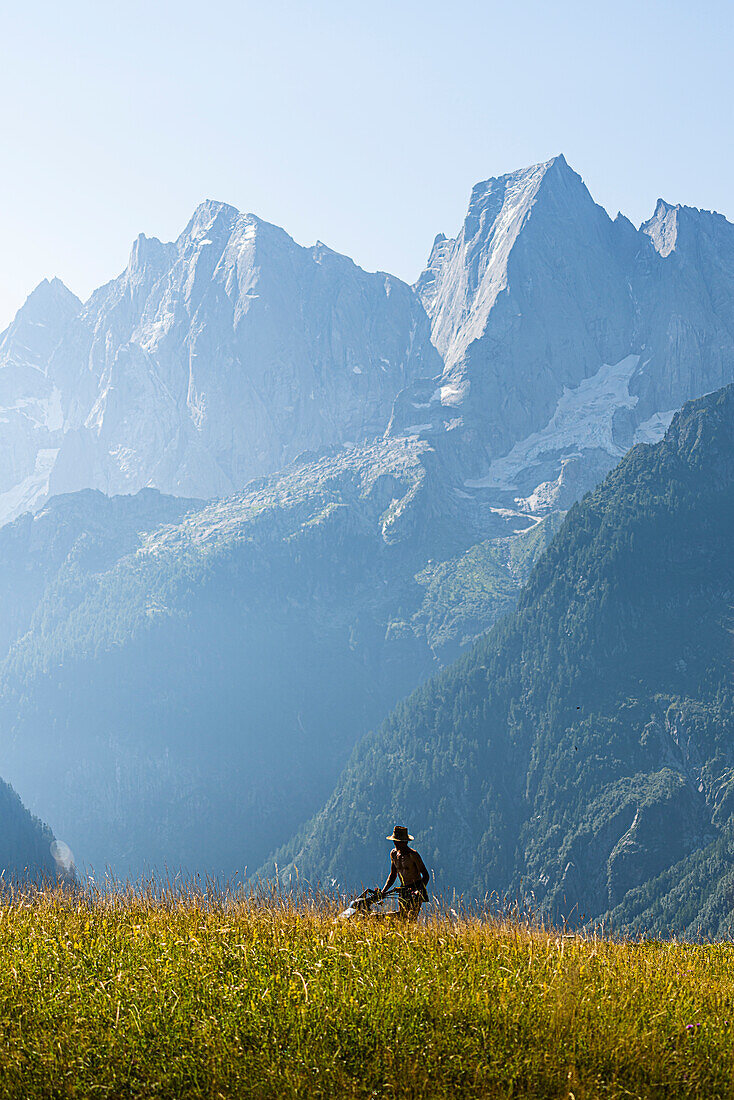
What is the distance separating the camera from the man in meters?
13.7

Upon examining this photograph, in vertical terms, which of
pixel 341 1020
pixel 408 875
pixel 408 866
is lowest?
pixel 341 1020

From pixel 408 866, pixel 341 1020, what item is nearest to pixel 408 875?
pixel 408 866

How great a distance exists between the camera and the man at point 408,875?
13.7 metres

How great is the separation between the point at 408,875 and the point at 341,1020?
20.6 feet

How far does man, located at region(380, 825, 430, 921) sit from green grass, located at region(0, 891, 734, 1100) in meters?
2.94

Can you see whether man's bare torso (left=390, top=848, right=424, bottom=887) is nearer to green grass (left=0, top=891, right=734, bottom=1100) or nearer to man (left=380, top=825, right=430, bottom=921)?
man (left=380, top=825, right=430, bottom=921)

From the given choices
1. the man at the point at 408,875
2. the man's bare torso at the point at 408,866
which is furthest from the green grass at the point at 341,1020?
the man's bare torso at the point at 408,866

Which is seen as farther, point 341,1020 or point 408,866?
point 408,866

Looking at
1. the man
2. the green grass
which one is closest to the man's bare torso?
the man

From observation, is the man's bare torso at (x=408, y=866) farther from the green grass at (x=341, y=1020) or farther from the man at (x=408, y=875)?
the green grass at (x=341, y=1020)

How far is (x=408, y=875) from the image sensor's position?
48.0 ft

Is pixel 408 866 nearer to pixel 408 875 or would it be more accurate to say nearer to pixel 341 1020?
pixel 408 875

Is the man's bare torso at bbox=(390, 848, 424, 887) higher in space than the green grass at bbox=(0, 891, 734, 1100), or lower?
higher

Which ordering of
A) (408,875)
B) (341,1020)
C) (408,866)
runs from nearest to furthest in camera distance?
(341,1020)
(408,875)
(408,866)
